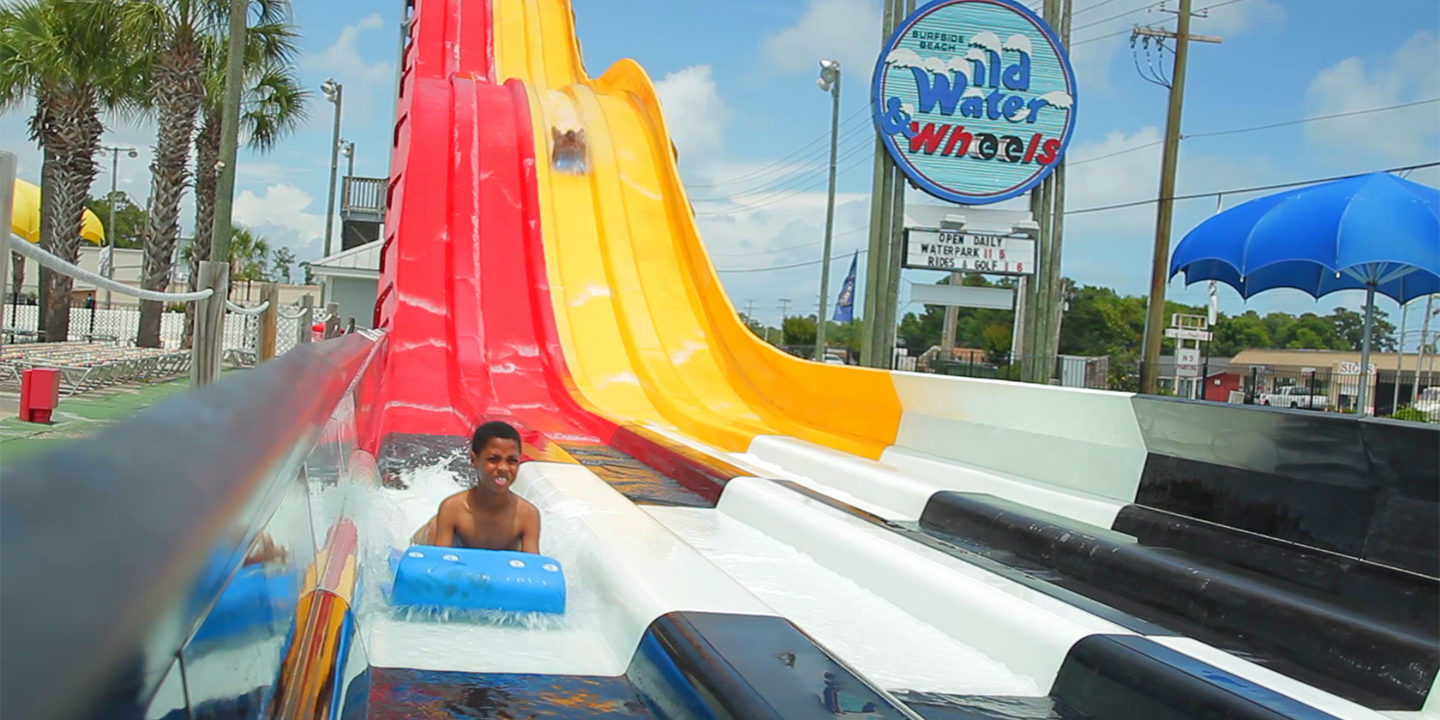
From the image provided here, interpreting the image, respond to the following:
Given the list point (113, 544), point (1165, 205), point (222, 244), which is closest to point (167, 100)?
point (222, 244)

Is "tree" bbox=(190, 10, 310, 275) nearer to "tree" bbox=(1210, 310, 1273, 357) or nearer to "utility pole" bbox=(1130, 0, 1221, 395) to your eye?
"utility pole" bbox=(1130, 0, 1221, 395)

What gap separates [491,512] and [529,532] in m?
0.14

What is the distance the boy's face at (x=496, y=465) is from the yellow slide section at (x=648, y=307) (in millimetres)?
2832

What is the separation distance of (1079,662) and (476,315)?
696cm

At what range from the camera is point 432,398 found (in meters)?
8.05

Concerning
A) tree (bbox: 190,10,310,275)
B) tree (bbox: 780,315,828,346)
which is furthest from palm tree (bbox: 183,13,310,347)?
tree (bbox: 780,315,828,346)

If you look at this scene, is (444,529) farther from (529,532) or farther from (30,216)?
(30,216)

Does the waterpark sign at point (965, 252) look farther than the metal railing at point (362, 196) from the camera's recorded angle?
No

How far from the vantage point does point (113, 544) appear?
19.7 inches

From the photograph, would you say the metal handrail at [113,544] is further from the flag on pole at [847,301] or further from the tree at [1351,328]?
the tree at [1351,328]

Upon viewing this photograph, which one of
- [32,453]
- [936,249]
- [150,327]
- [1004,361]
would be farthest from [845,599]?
[1004,361]

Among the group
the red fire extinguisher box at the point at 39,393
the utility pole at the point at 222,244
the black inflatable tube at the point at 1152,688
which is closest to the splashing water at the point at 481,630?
the black inflatable tube at the point at 1152,688

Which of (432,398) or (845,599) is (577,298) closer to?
(432,398)

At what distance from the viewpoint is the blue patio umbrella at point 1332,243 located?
9.73m
